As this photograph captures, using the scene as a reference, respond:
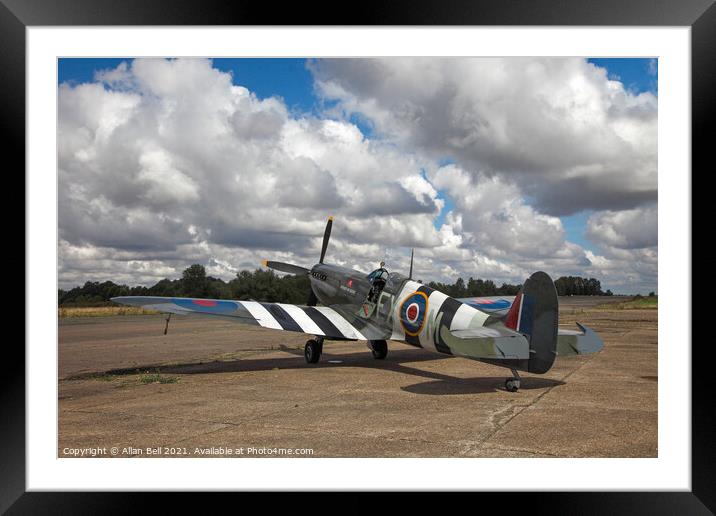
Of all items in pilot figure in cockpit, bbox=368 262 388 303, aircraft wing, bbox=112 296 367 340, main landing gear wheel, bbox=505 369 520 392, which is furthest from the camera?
pilot figure in cockpit, bbox=368 262 388 303

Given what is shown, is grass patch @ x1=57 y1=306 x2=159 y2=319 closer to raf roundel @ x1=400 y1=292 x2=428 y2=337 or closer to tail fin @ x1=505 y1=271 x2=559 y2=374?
raf roundel @ x1=400 y1=292 x2=428 y2=337

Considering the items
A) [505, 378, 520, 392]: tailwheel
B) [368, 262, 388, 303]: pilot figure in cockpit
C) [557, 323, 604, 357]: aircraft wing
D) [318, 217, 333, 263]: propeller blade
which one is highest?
[318, 217, 333, 263]: propeller blade

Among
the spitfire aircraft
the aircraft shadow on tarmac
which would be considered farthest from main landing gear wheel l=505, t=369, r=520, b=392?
the aircraft shadow on tarmac

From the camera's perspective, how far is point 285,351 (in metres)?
14.8

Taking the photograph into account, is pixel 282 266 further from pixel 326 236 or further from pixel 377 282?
pixel 377 282

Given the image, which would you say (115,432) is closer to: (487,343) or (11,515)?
(11,515)

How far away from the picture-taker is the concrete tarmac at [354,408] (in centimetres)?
545

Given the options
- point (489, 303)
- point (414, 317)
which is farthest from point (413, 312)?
point (489, 303)

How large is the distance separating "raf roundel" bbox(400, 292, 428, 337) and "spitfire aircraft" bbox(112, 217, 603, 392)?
0.07 ft

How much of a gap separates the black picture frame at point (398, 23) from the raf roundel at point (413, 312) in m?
5.65

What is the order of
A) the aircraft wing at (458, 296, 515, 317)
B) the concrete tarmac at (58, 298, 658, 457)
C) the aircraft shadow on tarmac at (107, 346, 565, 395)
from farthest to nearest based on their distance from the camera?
the aircraft wing at (458, 296, 515, 317) < the aircraft shadow on tarmac at (107, 346, 565, 395) < the concrete tarmac at (58, 298, 658, 457)

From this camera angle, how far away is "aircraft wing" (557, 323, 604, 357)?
825 cm

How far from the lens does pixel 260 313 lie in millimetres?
11227

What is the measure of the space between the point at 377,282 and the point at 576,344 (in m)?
4.86
